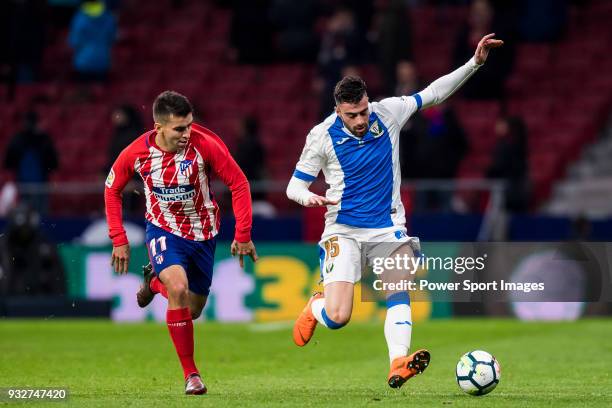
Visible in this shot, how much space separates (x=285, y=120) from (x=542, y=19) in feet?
13.5

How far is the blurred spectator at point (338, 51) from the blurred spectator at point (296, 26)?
725 mm

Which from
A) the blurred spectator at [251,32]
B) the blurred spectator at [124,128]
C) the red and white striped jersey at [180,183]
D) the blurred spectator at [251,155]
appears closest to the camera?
the red and white striped jersey at [180,183]

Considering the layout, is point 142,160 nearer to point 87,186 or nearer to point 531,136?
point 87,186

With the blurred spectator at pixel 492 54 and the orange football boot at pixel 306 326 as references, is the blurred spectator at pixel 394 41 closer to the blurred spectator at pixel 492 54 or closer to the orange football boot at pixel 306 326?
the blurred spectator at pixel 492 54

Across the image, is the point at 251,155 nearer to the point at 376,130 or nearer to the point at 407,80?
the point at 407,80

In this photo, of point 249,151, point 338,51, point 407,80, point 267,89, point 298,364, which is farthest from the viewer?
point 267,89

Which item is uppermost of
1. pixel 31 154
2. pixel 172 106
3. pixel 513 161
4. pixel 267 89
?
pixel 267 89

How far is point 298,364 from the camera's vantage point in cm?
1234

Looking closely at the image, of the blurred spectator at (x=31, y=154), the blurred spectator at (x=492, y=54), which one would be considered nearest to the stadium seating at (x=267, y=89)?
the blurred spectator at (x=492, y=54)

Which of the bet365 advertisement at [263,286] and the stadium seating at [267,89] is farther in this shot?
the stadium seating at [267,89]

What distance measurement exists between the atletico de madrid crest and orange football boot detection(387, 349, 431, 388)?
2.00 metres

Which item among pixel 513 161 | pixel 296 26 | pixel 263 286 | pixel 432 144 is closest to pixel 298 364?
pixel 263 286

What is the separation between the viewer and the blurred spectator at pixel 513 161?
17797mm

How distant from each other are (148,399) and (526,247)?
6.27 metres
